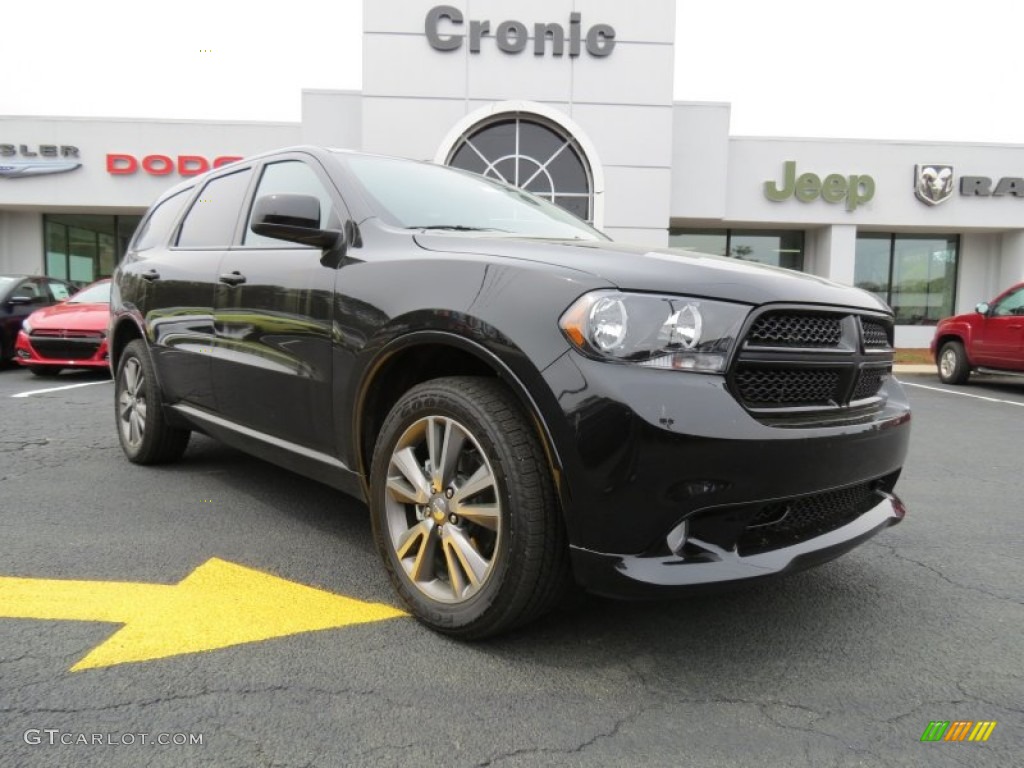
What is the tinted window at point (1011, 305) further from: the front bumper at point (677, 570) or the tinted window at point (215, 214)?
the tinted window at point (215, 214)

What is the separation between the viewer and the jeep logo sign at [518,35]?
50.2ft

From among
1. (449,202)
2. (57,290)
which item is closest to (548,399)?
(449,202)

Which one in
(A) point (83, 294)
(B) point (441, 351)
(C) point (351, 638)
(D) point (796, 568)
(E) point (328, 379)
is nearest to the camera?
(D) point (796, 568)

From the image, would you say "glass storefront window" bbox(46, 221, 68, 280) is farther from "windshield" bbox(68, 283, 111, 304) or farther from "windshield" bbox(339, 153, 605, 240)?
"windshield" bbox(339, 153, 605, 240)

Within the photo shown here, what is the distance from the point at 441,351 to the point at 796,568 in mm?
1270

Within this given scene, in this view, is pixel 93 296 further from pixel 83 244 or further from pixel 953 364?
pixel 953 364

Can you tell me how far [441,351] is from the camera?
2371 mm

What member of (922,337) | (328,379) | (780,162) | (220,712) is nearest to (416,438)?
(328,379)

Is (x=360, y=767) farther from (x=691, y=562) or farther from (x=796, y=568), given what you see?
(x=796, y=568)

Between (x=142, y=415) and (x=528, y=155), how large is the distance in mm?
12672

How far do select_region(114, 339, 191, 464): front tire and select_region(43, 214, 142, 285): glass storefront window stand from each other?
705 inches

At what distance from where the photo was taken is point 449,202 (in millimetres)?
2998

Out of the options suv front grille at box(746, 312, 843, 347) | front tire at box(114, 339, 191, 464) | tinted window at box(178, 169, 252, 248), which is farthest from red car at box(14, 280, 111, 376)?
suv front grille at box(746, 312, 843, 347)

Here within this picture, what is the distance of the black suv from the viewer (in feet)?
6.03
